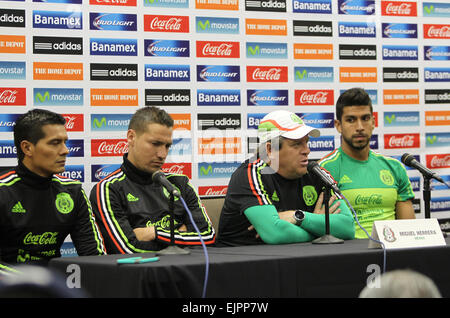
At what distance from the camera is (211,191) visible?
4.46 m

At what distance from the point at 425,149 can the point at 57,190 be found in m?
3.39

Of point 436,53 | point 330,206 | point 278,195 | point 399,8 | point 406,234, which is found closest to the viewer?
point 406,234

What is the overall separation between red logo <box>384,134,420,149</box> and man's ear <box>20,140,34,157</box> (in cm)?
311

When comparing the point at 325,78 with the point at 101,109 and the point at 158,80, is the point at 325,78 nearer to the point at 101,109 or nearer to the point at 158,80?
the point at 158,80

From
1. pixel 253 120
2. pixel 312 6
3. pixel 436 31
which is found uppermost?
pixel 312 6

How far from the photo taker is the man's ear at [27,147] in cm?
295

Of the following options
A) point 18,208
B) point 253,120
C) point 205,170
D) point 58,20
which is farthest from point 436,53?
point 18,208

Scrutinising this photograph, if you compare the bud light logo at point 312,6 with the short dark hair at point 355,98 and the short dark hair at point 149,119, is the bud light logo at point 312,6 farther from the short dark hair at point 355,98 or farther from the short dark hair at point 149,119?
the short dark hair at point 149,119

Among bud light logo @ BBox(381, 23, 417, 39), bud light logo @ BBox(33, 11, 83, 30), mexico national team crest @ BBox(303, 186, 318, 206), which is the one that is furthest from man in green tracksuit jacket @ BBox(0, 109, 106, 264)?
bud light logo @ BBox(381, 23, 417, 39)

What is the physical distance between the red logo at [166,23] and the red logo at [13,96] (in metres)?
1.05

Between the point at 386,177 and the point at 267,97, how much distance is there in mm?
1278

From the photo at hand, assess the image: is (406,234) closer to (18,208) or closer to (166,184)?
(166,184)

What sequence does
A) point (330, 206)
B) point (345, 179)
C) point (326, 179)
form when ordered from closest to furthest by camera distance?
1. point (326, 179)
2. point (330, 206)
3. point (345, 179)
